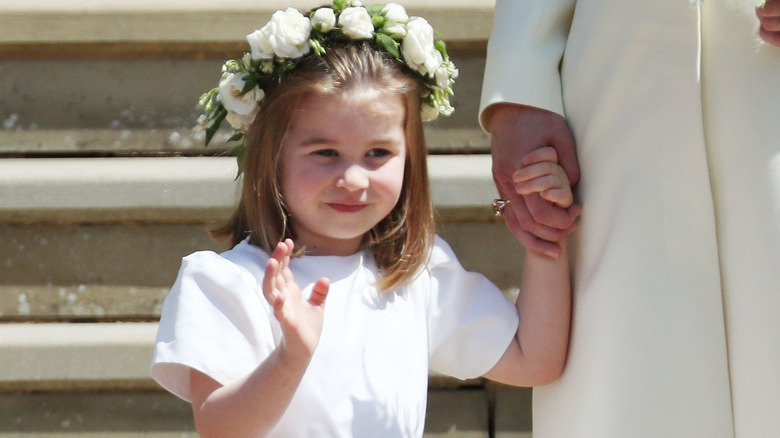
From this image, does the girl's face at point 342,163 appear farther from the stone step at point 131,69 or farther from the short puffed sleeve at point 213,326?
the stone step at point 131,69

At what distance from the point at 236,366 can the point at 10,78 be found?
1663 millimetres

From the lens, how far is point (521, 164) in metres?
1.83

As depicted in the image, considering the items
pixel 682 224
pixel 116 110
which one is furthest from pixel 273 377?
pixel 116 110

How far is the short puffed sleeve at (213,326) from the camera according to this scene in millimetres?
1744

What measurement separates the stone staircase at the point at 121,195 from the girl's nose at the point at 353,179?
107 cm

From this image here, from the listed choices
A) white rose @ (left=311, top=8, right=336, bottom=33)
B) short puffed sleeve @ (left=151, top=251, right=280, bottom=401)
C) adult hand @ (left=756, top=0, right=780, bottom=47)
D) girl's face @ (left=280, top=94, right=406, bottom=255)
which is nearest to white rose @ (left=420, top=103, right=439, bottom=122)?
girl's face @ (left=280, top=94, right=406, bottom=255)

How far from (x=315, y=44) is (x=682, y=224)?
Result: 0.80m

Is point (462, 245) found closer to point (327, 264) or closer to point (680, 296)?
point (327, 264)

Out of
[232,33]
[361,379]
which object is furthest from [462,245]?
[361,379]

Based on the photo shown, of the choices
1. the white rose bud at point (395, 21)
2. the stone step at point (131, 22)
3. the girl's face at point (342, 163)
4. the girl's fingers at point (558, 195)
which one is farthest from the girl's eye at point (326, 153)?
the stone step at point (131, 22)

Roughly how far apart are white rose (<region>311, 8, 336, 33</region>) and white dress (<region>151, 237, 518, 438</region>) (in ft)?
1.52

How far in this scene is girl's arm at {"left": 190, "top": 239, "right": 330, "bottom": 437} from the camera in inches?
62.4

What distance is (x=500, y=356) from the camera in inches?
78.4

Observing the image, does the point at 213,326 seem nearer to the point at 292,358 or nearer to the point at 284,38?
the point at 292,358
